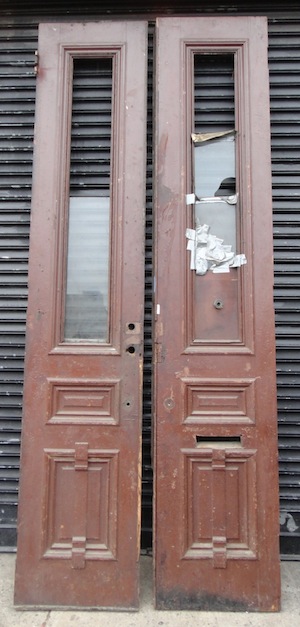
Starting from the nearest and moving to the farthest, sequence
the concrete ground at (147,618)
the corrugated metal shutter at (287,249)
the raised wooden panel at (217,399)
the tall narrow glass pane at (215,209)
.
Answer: the concrete ground at (147,618), the raised wooden panel at (217,399), the tall narrow glass pane at (215,209), the corrugated metal shutter at (287,249)

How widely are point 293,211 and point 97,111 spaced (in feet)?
5.25

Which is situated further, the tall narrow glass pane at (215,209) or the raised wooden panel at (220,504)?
the tall narrow glass pane at (215,209)

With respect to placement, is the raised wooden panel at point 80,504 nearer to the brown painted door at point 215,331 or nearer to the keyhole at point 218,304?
the brown painted door at point 215,331

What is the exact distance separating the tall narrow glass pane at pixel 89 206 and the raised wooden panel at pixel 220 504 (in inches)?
39.6

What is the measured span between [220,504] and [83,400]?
1.02 metres

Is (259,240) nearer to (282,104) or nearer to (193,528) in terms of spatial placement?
(282,104)

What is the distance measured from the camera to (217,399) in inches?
103

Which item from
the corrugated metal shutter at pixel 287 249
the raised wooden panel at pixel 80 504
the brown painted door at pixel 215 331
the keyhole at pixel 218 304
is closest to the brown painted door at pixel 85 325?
the raised wooden panel at pixel 80 504

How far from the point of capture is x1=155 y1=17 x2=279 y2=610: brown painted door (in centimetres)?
247

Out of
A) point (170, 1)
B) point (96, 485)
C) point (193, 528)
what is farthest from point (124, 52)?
point (193, 528)

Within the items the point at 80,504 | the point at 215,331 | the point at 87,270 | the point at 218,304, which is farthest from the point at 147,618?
the point at 87,270

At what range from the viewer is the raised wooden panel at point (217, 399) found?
2594 millimetres

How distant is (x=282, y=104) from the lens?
10.7 ft

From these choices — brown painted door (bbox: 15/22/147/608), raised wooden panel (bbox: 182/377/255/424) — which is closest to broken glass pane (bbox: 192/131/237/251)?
brown painted door (bbox: 15/22/147/608)
